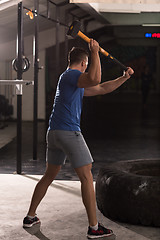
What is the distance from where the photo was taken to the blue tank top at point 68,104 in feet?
13.9

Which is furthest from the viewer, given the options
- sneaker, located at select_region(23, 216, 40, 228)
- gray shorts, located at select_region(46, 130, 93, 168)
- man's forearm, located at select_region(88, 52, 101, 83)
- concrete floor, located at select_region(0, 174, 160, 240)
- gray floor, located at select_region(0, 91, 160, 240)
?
sneaker, located at select_region(23, 216, 40, 228)

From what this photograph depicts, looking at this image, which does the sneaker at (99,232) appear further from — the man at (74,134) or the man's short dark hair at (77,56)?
the man's short dark hair at (77,56)

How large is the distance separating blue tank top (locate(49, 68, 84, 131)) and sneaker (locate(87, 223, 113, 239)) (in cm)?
90

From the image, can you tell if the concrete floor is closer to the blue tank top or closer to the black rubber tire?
the black rubber tire

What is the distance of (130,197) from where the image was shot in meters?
4.59

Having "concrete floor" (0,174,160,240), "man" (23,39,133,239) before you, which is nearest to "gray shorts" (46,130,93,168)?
"man" (23,39,133,239)

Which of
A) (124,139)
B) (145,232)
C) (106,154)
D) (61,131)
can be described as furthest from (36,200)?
(124,139)

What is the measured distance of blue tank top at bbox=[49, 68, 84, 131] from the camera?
4.25 meters

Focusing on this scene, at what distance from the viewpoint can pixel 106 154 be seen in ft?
30.1

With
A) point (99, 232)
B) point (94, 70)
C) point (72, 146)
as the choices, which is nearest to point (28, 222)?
point (99, 232)

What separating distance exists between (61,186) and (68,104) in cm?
227

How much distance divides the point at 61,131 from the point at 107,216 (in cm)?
114

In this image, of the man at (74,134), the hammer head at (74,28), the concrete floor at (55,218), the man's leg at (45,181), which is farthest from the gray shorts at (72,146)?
the hammer head at (74,28)

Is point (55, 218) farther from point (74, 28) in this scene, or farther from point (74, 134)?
point (74, 28)
